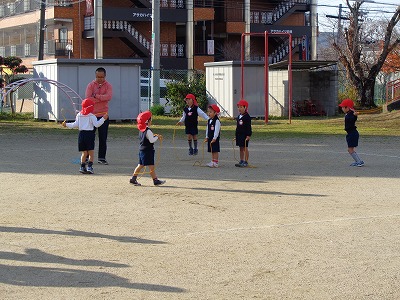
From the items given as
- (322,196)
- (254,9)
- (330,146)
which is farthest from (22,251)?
(254,9)

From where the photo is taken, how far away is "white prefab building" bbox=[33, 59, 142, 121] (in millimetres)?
29750

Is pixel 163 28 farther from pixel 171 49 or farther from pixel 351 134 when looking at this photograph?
pixel 351 134

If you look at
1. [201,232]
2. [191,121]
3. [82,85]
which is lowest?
[201,232]

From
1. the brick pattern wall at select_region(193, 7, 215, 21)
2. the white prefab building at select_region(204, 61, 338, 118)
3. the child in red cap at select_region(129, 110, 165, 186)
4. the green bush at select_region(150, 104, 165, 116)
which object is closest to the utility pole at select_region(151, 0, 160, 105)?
the green bush at select_region(150, 104, 165, 116)

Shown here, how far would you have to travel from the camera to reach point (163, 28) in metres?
56.3

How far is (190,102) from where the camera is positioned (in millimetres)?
18250

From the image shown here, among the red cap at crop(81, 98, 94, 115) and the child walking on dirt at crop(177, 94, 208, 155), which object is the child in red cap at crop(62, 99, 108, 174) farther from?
the child walking on dirt at crop(177, 94, 208, 155)

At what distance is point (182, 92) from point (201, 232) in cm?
2661

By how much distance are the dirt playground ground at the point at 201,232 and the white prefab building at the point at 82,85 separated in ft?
45.4

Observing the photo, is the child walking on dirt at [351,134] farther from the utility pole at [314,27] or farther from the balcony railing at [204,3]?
the utility pole at [314,27]

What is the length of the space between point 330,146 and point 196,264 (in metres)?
13.5

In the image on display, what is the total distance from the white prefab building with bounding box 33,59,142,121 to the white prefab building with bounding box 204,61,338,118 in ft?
14.6

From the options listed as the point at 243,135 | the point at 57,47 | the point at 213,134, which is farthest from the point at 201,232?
the point at 57,47

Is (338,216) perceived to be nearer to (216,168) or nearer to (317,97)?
(216,168)
